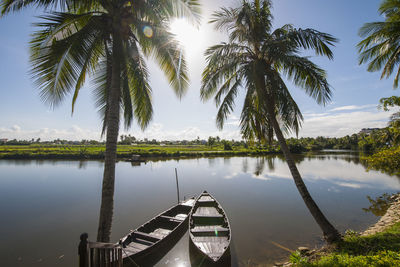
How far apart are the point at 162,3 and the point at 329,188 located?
19.0m

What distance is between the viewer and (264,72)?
5.29 m

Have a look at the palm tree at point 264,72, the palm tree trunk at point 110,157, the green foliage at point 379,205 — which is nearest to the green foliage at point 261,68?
the palm tree at point 264,72

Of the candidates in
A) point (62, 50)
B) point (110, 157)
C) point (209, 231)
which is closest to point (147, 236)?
point (209, 231)

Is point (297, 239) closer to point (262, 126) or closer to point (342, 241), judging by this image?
point (342, 241)

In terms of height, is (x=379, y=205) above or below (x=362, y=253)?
below

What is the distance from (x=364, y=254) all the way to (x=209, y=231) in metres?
4.14

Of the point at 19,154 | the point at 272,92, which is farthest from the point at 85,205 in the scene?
the point at 19,154

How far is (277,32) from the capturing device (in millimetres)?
5605

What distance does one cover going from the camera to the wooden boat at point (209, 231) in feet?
16.2

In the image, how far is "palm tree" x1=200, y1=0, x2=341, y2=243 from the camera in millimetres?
5039

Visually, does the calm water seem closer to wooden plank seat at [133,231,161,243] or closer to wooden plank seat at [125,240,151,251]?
wooden plank seat at [133,231,161,243]

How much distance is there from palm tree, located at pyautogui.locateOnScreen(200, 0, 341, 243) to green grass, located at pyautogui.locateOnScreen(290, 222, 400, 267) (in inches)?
23.3

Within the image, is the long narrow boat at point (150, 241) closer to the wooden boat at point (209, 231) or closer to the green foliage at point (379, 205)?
the wooden boat at point (209, 231)

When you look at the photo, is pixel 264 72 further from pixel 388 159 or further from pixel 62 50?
pixel 388 159
